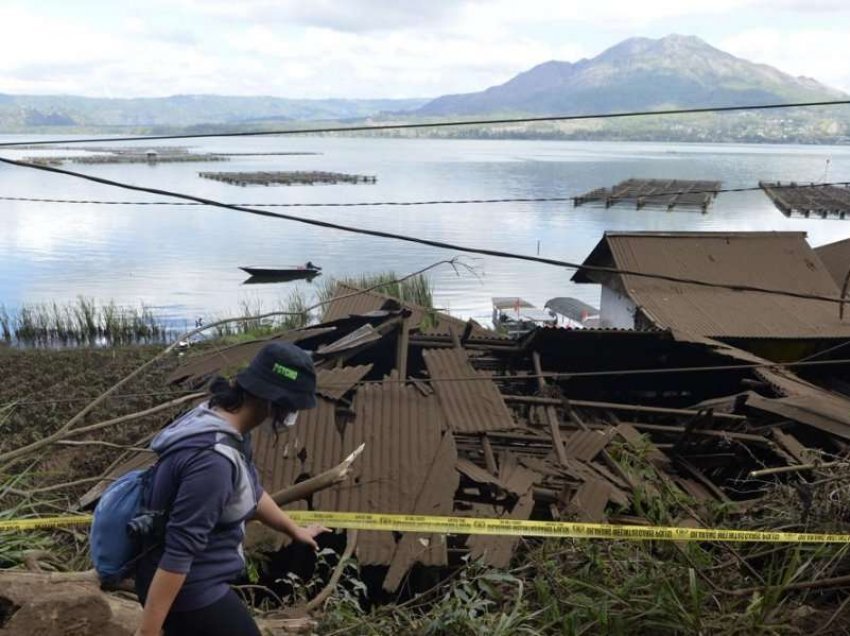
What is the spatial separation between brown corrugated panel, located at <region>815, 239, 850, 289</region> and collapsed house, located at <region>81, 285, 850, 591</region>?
6.46 metres

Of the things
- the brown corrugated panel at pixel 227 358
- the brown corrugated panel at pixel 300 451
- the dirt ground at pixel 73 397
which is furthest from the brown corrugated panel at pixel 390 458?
the dirt ground at pixel 73 397

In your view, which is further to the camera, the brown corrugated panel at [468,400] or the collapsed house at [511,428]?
the brown corrugated panel at [468,400]

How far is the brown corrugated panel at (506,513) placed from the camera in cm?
528

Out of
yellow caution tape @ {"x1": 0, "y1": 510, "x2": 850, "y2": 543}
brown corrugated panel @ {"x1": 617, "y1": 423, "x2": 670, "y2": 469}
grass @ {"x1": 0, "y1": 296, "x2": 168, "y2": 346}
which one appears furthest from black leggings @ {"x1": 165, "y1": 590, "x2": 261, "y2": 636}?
grass @ {"x1": 0, "y1": 296, "x2": 168, "y2": 346}

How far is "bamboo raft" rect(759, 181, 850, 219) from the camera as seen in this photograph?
5247 cm

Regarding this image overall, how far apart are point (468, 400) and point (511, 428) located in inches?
20.7

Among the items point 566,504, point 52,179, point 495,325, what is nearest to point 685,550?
point 566,504

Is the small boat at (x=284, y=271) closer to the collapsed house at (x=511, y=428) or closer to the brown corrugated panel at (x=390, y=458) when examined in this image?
the collapsed house at (x=511, y=428)

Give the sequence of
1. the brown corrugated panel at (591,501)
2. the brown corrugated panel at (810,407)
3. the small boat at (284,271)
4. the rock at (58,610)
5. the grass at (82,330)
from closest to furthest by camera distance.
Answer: the rock at (58,610) < the brown corrugated panel at (591,501) < the brown corrugated panel at (810,407) < the grass at (82,330) < the small boat at (284,271)

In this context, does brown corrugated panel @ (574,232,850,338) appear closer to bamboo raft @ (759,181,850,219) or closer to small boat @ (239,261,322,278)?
small boat @ (239,261,322,278)

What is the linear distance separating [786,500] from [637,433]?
2.79 meters

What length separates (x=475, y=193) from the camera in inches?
2516

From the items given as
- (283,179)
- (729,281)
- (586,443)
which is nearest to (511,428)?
(586,443)

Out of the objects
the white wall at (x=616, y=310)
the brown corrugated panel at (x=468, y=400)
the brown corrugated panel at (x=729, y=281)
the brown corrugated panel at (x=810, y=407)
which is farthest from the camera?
the white wall at (x=616, y=310)
